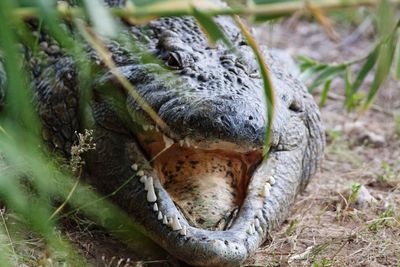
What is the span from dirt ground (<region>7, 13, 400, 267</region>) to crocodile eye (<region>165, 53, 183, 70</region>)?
457 mm

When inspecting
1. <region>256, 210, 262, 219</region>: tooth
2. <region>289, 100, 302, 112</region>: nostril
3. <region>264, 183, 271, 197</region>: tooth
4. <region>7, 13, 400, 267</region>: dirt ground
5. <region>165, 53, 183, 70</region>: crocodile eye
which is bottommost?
<region>7, 13, 400, 267</region>: dirt ground

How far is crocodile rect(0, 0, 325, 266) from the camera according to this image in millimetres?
2590

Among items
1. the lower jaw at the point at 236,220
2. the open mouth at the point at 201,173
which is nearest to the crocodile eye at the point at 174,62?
the open mouth at the point at 201,173

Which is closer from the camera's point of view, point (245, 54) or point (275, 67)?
A: point (245, 54)

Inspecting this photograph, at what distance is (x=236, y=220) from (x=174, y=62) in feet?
2.11

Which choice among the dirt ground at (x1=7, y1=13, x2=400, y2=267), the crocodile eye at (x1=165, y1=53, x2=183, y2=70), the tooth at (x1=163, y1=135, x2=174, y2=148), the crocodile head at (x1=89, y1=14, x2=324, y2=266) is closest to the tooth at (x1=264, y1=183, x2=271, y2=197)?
the crocodile head at (x1=89, y1=14, x2=324, y2=266)

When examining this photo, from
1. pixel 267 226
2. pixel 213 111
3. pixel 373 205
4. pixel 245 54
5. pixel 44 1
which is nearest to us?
pixel 44 1

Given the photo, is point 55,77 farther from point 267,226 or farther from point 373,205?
point 373,205

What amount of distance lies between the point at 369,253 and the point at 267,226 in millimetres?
378

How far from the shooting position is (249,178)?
294cm

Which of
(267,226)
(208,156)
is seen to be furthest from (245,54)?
(267,226)

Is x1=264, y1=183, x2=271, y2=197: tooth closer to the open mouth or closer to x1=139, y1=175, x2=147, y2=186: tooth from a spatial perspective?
the open mouth

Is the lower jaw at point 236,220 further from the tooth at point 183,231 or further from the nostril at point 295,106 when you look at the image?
the nostril at point 295,106

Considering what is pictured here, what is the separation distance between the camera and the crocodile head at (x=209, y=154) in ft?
8.44
